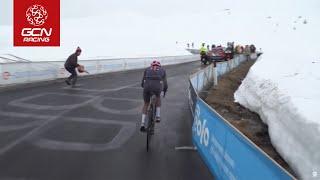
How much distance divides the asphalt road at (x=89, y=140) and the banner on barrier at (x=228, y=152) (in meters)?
0.55

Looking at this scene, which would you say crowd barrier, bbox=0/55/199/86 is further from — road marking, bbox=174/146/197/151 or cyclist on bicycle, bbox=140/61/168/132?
road marking, bbox=174/146/197/151

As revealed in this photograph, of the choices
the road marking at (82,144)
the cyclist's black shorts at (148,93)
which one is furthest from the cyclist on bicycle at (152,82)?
the road marking at (82,144)

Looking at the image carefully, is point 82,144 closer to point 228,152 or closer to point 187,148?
point 187,148

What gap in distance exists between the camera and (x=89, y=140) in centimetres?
1028

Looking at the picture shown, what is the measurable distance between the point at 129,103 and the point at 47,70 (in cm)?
885

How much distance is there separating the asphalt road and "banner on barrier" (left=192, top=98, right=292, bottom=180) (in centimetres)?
55

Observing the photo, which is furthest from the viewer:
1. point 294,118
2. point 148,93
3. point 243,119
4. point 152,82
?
point 243,119

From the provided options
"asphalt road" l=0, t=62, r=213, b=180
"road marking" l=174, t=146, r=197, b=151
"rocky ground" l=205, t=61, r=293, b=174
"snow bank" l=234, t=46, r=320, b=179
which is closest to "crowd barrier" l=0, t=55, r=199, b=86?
"asphalt road" l=0, t=62, r=213, b=180

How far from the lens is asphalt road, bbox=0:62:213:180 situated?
799 cm

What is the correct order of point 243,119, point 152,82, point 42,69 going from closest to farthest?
point 152,82 → point 243,119 → point 42,69

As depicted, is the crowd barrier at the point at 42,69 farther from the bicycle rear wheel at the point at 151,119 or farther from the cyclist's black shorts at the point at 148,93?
the bicycle rear wheel at the point at 151,119

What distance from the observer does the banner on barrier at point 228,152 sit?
4.91 m

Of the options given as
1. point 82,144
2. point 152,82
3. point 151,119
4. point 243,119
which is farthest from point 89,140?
point 243,119

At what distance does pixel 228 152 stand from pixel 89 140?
4.56m
